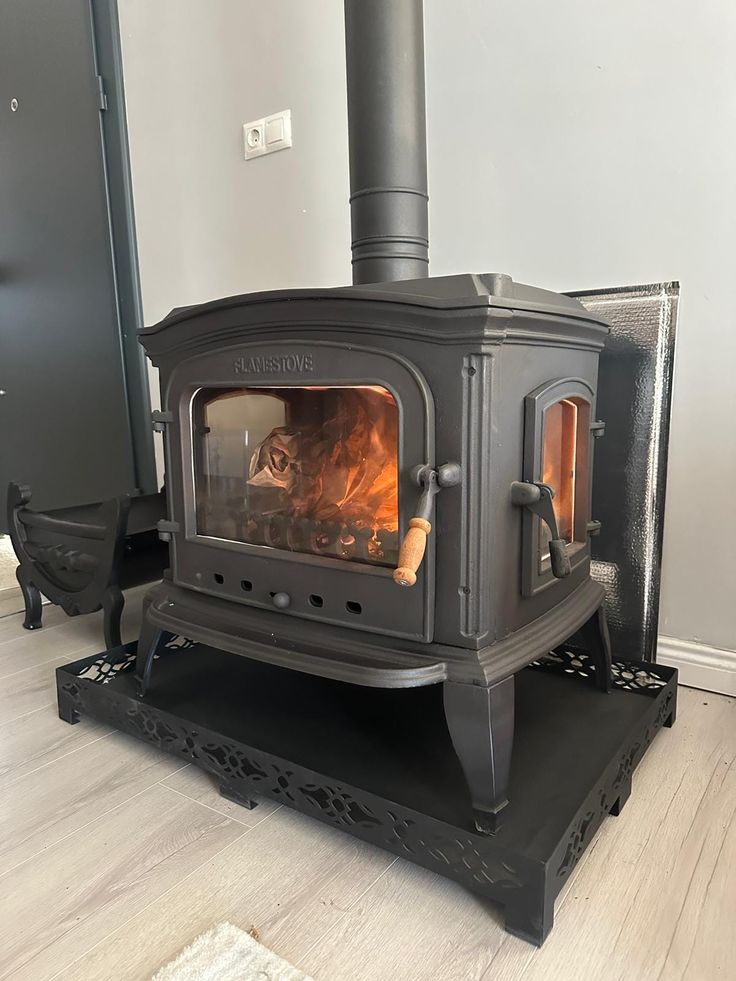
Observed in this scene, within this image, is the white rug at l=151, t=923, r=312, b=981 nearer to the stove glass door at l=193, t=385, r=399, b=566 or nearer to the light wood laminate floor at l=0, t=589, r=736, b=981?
the light wood laminate floor at l=0, t=589, r=736, b=981

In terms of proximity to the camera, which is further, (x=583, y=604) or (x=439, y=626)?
(x=583, y=604)

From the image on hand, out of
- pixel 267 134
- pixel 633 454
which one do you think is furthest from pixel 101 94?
pixel 633 454

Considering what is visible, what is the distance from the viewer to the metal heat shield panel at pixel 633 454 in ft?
4.33

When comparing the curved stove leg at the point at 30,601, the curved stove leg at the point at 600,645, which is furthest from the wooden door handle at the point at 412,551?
the curved stove leg at the point at 30,601

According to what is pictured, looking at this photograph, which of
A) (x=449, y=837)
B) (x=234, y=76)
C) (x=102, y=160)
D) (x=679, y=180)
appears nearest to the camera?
(x=449, y=837)

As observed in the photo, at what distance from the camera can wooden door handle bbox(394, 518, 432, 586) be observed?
85 centimetres

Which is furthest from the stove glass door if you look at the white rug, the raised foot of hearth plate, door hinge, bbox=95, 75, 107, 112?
door hinge, bbox=95, 75, 107, 112

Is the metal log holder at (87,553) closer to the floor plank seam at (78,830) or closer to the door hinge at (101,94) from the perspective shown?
the floor plank seam at (78,830)

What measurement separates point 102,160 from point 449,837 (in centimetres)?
209

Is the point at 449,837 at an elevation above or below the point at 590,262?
below

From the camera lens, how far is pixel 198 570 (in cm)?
117

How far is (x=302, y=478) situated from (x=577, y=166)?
0.81m

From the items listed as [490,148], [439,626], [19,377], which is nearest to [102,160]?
[19,377]

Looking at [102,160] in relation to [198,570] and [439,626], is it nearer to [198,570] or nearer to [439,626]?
[198,570]
